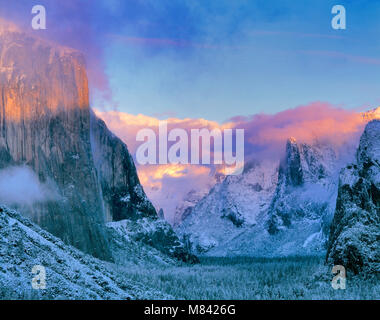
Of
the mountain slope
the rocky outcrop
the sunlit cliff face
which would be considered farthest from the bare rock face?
the rocky outcrop

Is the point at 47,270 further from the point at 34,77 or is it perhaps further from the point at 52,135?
the point at 34,77

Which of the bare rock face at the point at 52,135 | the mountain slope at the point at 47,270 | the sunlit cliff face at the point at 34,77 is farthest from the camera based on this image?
the sunlit cliff face at the point at 34,77

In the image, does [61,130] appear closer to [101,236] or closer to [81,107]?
[81,107]

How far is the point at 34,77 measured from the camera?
155750mm

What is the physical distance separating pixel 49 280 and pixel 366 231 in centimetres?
7747

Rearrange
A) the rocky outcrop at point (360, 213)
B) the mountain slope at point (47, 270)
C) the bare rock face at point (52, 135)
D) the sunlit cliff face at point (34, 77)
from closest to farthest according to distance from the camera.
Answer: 1. the mountain slope at point (47, 270)
2. the rocky outcrop at point (360, 213)
3. the bare rock face at point (52, 135)
4. the sunlit cliff face at point (34, 77)

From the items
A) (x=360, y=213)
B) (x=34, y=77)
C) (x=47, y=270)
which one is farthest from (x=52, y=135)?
(x=47, y=270)

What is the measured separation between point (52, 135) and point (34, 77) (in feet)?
64.7

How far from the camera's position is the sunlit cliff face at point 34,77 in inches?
5807

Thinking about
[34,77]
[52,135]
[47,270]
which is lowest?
[47,270]

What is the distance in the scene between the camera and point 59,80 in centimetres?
16850

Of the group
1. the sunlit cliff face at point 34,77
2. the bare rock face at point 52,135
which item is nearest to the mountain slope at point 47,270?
the bare rock face at point 52,135

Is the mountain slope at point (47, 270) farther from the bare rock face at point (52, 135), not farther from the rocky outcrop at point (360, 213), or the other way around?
the bare rock face at point (52, 135)
